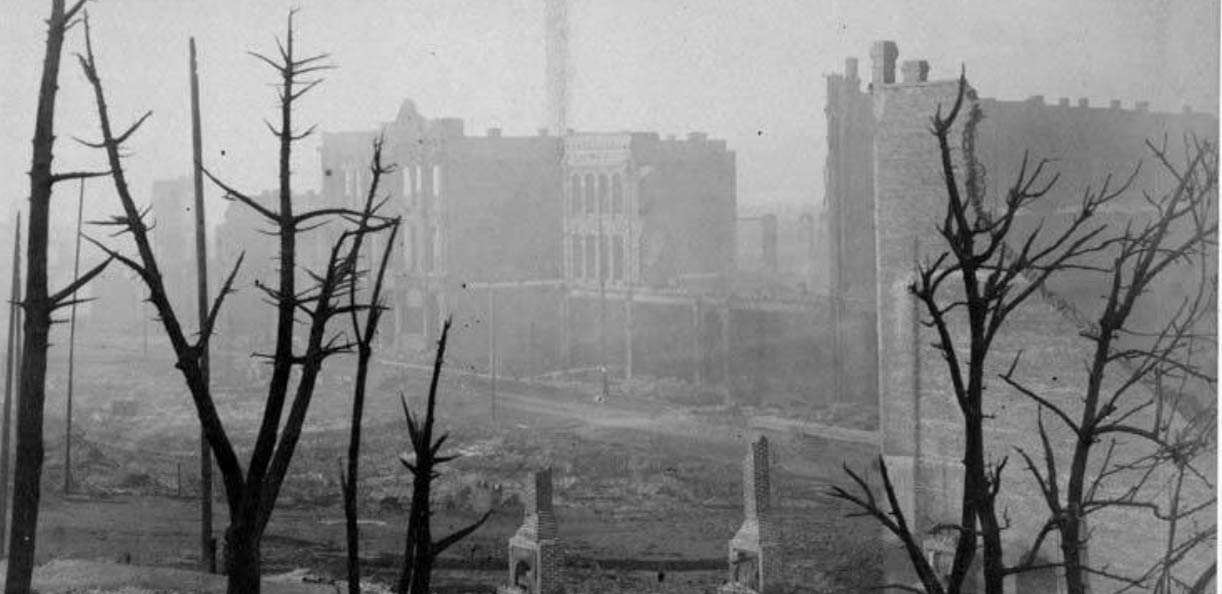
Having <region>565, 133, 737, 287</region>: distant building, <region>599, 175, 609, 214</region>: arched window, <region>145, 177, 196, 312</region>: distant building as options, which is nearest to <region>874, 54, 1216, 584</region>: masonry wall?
<region>565, 133, 737, 287</region>: distant building

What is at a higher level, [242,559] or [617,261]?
[617,261]

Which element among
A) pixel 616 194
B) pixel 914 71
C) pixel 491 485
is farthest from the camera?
pixel 616 194

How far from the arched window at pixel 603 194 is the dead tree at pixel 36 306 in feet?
84.5

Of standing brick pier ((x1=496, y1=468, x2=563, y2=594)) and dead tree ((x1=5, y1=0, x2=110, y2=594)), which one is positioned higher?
dead tree ((x1=5, y1=0, x2=110, y2=594))

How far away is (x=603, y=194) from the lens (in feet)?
108

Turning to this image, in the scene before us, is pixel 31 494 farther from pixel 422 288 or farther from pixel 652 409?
pixel 422 288

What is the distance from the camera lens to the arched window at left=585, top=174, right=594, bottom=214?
1294 inches

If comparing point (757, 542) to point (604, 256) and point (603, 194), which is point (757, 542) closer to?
point (604, 256)

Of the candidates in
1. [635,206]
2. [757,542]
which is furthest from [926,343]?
[635,206]

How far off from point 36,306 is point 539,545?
363 inches

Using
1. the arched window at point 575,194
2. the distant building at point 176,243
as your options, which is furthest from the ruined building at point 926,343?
the distant building at point 176,243

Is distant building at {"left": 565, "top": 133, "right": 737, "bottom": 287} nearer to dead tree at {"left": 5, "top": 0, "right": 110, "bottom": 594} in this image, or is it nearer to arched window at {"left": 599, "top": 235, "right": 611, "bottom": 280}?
arched window at {"left": 599, "top": 235, "right": 611, "bottom": 280}

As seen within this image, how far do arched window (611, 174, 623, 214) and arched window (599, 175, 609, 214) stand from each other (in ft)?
0.81

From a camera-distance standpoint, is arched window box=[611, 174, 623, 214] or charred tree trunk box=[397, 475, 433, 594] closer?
charred tree trunk box=[397, 475, 433, 594]
